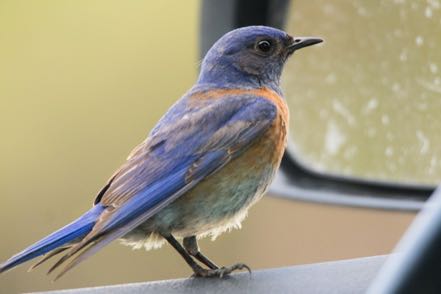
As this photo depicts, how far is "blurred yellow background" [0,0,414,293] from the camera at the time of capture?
7852mm

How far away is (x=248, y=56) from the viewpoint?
167 inches

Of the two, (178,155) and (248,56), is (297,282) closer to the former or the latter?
(178,155)

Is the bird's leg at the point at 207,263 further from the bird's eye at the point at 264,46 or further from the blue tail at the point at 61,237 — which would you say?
the bird's eye at the point at 264,46

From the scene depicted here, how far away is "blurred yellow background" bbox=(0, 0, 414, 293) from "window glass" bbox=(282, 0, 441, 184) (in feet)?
10.6


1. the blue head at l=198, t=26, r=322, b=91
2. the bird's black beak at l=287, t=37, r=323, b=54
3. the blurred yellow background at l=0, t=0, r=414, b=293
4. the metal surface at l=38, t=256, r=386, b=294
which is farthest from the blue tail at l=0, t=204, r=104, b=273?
the blurred yellow background at l=0, t=0, r=414, b=293

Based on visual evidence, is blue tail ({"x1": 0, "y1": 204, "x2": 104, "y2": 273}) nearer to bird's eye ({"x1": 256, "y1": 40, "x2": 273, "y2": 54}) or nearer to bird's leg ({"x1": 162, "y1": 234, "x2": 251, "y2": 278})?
bird's leg ({"x1": 162, "y1": 234, "x2": 251, "y2": 278})

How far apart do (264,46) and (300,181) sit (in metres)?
0.57

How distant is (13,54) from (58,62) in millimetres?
402

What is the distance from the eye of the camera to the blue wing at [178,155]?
312 centimetres

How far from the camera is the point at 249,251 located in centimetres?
802

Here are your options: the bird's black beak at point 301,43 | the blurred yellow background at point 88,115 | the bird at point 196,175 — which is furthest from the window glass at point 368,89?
the blurred yellow background at point 88,115

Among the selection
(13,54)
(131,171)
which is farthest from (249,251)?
(131,171)

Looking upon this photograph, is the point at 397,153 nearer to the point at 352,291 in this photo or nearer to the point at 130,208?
the point at 130,208

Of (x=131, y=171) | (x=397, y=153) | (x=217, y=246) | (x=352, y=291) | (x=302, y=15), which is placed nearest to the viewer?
(x=352, y=291)
